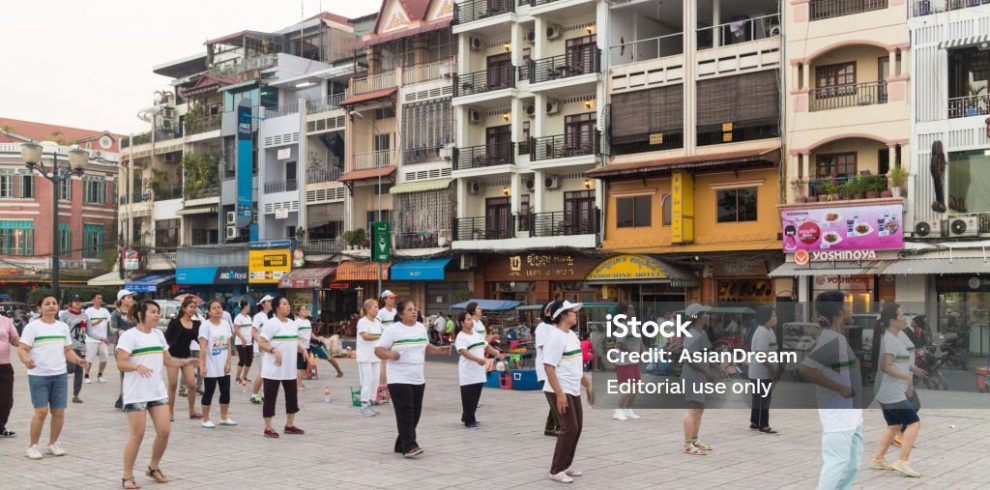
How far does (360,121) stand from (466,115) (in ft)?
24.6

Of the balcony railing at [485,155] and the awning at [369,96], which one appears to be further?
the awning at [369,96]

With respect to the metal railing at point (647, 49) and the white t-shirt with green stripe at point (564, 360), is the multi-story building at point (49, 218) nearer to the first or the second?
the metal railing at point (647, 49)

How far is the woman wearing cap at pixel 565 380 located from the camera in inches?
401

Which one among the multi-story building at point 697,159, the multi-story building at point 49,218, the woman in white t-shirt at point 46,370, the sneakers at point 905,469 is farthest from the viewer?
the multi-story building at point 49,218

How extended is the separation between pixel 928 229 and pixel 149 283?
42.8 m

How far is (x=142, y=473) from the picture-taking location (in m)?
10.6

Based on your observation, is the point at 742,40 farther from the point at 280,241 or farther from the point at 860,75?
the point at 280,241

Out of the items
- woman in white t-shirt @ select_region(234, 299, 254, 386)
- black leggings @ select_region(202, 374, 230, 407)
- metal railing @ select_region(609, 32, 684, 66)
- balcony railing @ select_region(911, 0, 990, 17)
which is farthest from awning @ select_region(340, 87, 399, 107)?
black leggings @ select_region(202, 374, 230, 407)

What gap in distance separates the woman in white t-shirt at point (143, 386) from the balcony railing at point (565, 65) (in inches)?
1144

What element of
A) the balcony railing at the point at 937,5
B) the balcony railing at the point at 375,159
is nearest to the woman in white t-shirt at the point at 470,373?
the balcony railing at the point at 937,5

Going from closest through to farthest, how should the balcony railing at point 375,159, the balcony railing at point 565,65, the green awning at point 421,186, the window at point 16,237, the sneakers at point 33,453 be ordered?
the sneakers at point 33,453, the balcony railing at point 565,65, the green awning at point 421,186, the balcony railing at point 375,159, the window at point 16,237

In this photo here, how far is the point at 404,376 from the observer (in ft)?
38.5

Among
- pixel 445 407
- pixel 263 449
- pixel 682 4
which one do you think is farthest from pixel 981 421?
pixel 682 4

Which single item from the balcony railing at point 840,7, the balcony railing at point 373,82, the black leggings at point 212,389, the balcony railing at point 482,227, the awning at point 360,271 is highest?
the balcony railing at point 373,82
